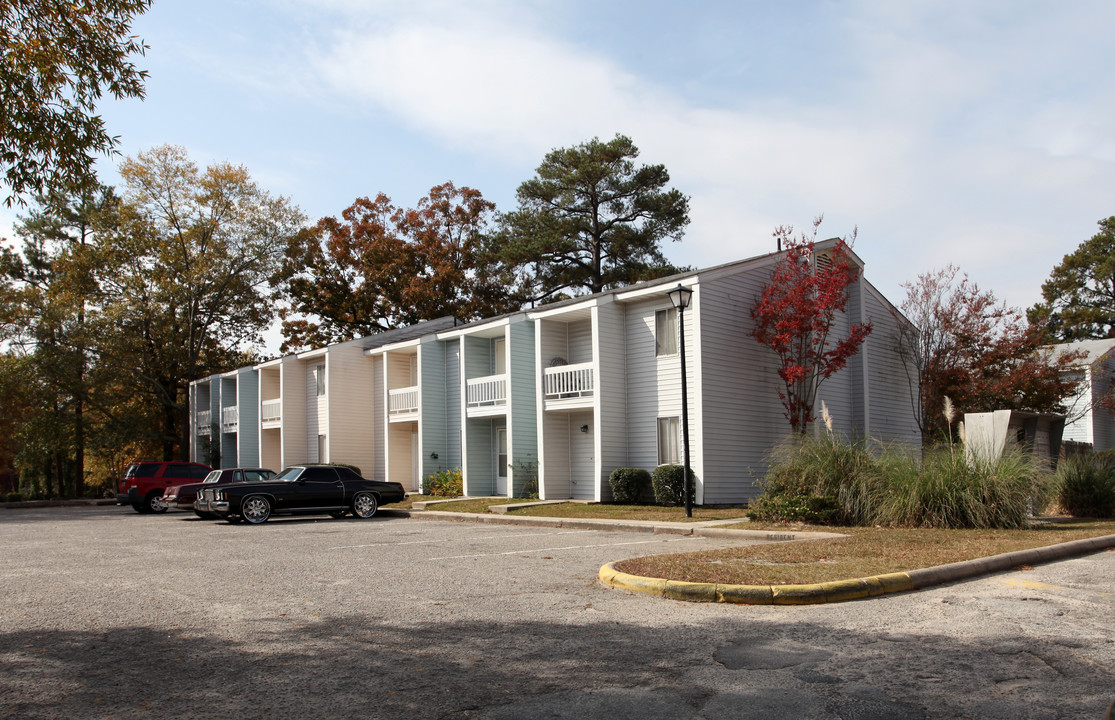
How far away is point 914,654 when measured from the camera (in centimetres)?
601

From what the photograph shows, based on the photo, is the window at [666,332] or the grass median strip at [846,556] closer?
the grass median strip at [846,556]

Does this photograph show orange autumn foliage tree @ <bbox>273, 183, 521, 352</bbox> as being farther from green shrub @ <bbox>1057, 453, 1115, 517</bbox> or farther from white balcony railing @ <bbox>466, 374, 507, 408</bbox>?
green shrub @ <bbox>1057, 453, 1115, 517</bbox>

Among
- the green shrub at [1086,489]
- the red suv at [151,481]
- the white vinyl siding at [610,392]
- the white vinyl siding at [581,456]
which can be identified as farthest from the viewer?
the red suv at [151,481]

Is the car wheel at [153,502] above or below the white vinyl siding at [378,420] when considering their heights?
below

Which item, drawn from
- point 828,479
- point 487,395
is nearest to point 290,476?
point 487,395

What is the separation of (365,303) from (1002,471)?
38.3m

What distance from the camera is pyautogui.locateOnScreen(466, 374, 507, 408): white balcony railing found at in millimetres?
27328

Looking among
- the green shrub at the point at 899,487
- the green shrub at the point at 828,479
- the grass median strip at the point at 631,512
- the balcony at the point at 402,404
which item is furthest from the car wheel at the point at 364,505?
the green shrub at the point at 828,479

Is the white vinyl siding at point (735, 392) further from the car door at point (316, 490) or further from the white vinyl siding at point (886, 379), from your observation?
the car door at point (316, 490)

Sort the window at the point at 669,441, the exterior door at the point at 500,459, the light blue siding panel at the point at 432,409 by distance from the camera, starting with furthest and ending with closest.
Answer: the light blue siding panel at the point at 432,409
the exterior door at the point at 500,459
the window at the point at 669,441

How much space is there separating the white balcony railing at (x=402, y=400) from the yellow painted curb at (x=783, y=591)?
78.6ft

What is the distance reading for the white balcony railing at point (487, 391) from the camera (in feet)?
89.7

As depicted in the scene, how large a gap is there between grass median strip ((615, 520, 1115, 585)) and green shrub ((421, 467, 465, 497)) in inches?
672

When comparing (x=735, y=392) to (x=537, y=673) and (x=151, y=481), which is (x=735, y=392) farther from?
(x=151, y=481)
